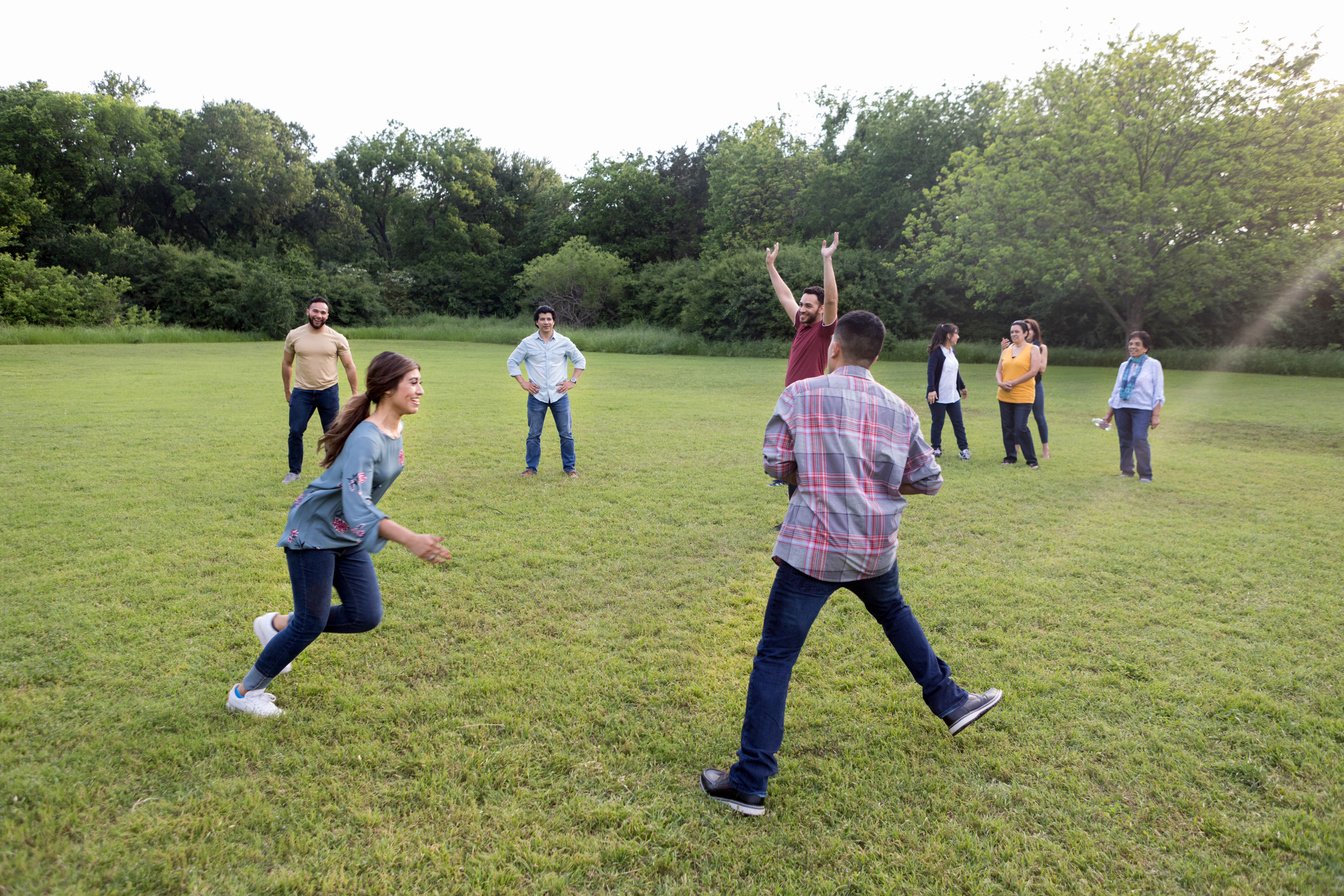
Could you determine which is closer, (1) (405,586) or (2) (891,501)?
(2) (891,501)

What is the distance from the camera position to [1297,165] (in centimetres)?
2409

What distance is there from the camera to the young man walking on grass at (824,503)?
3.02 m

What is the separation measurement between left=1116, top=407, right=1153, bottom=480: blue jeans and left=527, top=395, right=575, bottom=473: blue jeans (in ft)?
22.1

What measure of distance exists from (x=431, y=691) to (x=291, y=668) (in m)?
0.85

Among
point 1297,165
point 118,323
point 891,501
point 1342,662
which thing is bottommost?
point 1342,662

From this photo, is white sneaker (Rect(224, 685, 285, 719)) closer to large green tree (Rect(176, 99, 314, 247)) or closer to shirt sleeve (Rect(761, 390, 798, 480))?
shirt sleeve (Rect(761, 390, 798, 480))

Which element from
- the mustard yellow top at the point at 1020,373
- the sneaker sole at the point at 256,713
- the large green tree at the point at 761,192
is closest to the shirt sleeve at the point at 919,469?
the sneaker sole at the point at 256,713

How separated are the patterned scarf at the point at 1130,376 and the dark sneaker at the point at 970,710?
7092 millimetres

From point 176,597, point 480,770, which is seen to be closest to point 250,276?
point 176,597

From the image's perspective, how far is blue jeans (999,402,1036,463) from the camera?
10251mm

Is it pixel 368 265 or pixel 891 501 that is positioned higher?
pixel 368 265

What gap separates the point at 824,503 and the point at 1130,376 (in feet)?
26.2

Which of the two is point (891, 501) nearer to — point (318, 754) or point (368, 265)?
point (318, 754)

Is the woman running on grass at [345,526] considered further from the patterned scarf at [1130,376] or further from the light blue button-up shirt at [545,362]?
the patterned scarf at [1130,376]
